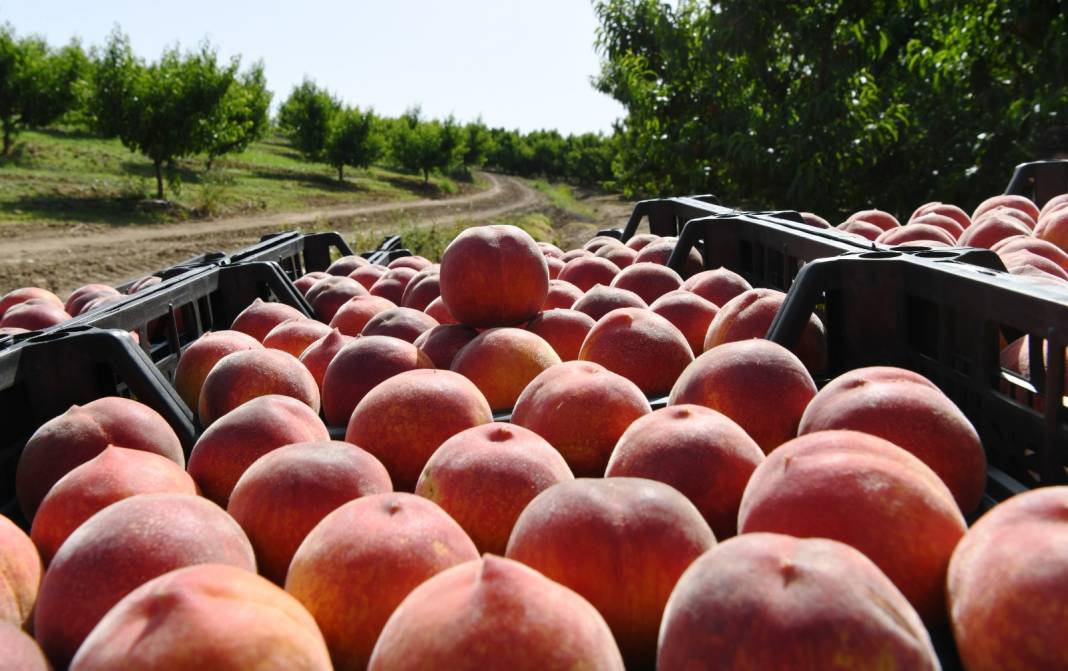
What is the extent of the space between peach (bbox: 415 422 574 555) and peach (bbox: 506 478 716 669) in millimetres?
279

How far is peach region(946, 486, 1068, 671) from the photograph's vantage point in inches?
39.8

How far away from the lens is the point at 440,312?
3316mm

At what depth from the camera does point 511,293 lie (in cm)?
287

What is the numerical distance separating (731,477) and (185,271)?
2.98 metres

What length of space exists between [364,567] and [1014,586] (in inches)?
36.3

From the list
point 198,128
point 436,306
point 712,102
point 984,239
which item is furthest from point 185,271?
point 198,128

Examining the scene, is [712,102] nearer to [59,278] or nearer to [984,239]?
[984,239]

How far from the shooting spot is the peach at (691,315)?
110 inches

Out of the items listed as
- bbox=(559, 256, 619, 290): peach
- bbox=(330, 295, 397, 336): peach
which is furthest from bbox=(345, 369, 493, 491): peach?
bbox=(559, 256, 619, 290): peach

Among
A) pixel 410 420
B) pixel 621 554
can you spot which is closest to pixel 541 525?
pixel 621 554

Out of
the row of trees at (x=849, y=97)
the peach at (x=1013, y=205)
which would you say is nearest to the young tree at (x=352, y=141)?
the row of trees at (x=849, y=97)

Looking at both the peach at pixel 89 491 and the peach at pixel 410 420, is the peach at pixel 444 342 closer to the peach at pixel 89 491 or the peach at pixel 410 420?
the peach at pixel 410 420

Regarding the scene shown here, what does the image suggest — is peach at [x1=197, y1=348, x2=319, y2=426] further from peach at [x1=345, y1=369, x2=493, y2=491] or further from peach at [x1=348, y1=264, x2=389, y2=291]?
peach at [x1=348, y1=264, x2=389, y2=291]

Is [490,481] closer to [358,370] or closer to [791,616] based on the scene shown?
[791,616]
